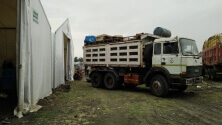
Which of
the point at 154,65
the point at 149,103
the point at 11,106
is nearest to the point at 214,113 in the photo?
the point at 149,103

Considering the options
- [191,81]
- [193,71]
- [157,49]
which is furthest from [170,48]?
[191,81]

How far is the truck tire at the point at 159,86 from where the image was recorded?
977 cm

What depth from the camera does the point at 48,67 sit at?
10250 millimetres

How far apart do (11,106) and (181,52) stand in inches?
285

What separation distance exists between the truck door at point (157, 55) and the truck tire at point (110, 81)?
2.97 meters

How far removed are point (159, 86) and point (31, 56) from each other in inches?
231

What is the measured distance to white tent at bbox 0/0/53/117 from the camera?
6605 mm

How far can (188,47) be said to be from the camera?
9.74m

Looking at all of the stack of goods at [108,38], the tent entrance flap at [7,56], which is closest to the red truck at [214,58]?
the stack of goods at [108,38]

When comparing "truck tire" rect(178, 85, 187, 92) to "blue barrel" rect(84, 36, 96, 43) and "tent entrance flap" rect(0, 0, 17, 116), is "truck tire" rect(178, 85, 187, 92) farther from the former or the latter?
"tent entrance flap" rect(0, 0, 17, 116)

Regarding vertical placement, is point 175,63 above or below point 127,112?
above

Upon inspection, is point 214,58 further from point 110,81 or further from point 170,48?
point 110,81

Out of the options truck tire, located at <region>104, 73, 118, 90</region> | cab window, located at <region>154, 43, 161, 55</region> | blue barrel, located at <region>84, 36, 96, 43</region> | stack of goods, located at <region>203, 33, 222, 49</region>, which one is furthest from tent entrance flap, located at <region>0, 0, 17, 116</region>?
stack of goods, located at <region>203, 33, 222, 49</region>

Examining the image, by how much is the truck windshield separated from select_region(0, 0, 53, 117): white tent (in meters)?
6.13
